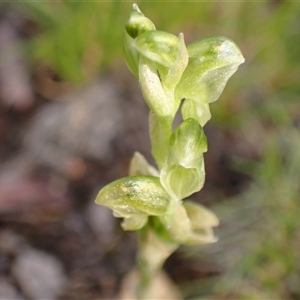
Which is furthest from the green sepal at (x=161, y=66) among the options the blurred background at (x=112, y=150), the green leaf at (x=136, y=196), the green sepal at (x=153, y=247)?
the blurred background at (x=112, y=150)

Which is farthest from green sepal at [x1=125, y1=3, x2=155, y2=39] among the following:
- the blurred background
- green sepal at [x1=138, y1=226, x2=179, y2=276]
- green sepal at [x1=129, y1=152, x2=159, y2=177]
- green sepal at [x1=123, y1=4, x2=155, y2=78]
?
the blurred background

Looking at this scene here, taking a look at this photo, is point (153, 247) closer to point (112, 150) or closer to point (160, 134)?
point (160, 134)

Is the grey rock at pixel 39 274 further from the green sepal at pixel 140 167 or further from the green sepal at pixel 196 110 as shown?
the green sepal at pixel 196 110

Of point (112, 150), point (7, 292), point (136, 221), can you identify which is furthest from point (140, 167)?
point (112, 150)

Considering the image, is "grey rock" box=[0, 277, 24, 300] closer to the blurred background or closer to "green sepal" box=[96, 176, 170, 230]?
the blurred background

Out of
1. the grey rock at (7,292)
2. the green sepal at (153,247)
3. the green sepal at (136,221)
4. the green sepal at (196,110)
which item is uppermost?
the green sepal at (196,110)
